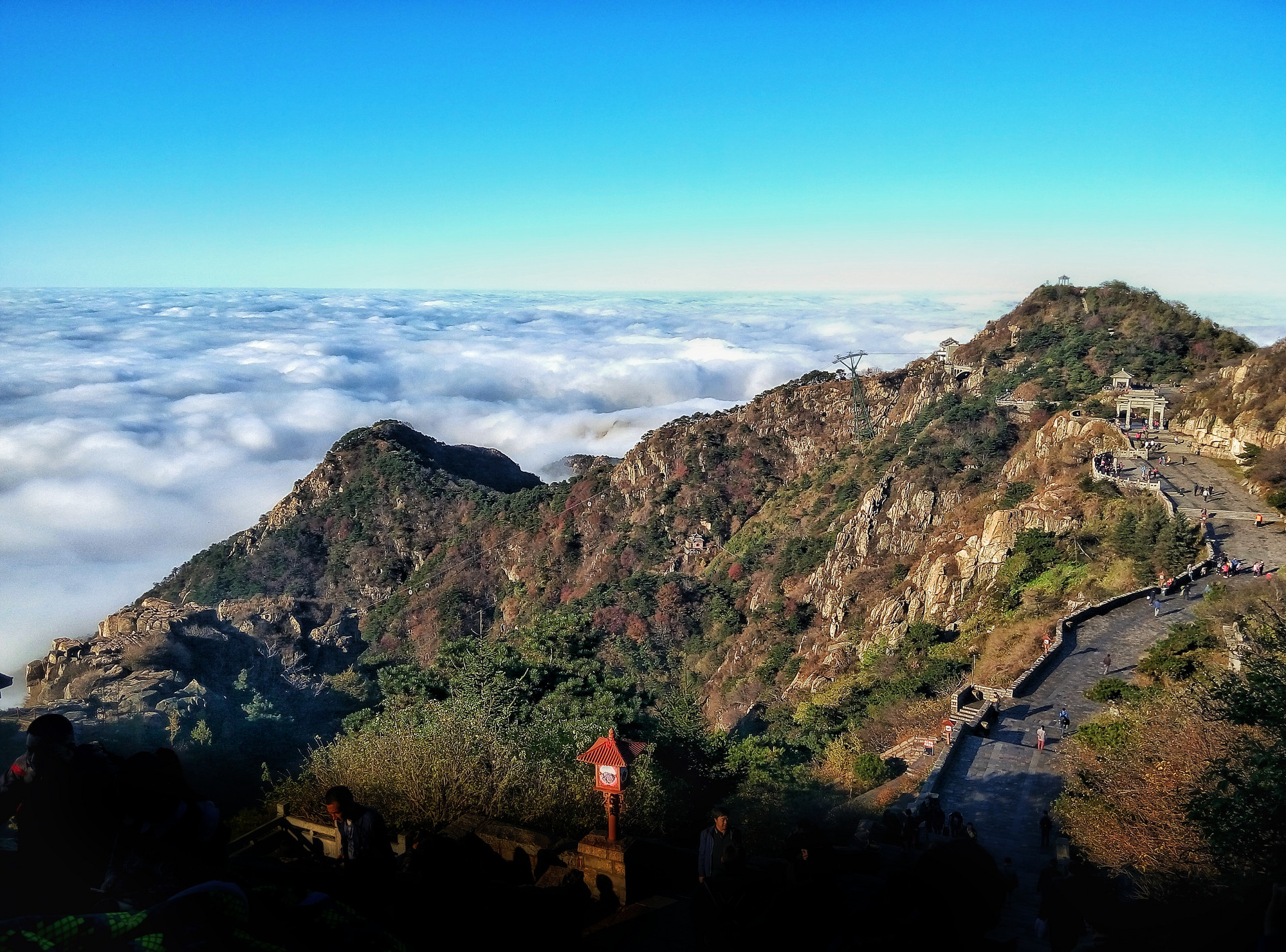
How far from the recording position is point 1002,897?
4.57 m

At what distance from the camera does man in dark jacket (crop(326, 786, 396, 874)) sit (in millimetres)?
5301

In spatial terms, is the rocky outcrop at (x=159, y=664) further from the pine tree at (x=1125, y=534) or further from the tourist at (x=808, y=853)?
the pine tree at (x=1125, y=534)

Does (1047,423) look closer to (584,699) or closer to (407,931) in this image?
(584,699)

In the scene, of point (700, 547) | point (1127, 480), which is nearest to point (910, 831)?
point (1127, 480)

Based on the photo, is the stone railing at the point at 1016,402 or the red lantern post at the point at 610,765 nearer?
the red lantern post at the point at 610,765

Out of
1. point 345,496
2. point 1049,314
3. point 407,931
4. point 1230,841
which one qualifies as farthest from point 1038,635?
point 345,496

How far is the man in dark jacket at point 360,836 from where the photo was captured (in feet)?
17.4

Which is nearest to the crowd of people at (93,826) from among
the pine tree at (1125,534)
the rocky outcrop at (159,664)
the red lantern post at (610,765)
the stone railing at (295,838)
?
the stone railing at (295,838)

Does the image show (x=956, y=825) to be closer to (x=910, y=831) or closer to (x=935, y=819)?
(x=935, y=819)

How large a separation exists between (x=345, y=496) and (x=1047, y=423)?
159ft

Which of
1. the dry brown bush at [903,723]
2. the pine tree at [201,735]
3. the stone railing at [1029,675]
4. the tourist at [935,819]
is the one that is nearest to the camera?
the tourist at [935,819]

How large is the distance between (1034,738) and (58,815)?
617 inches

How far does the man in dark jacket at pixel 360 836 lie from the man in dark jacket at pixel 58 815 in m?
1.58

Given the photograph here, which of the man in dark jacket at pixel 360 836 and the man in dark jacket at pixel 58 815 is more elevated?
the man in dark jacket at pixel 58 815
